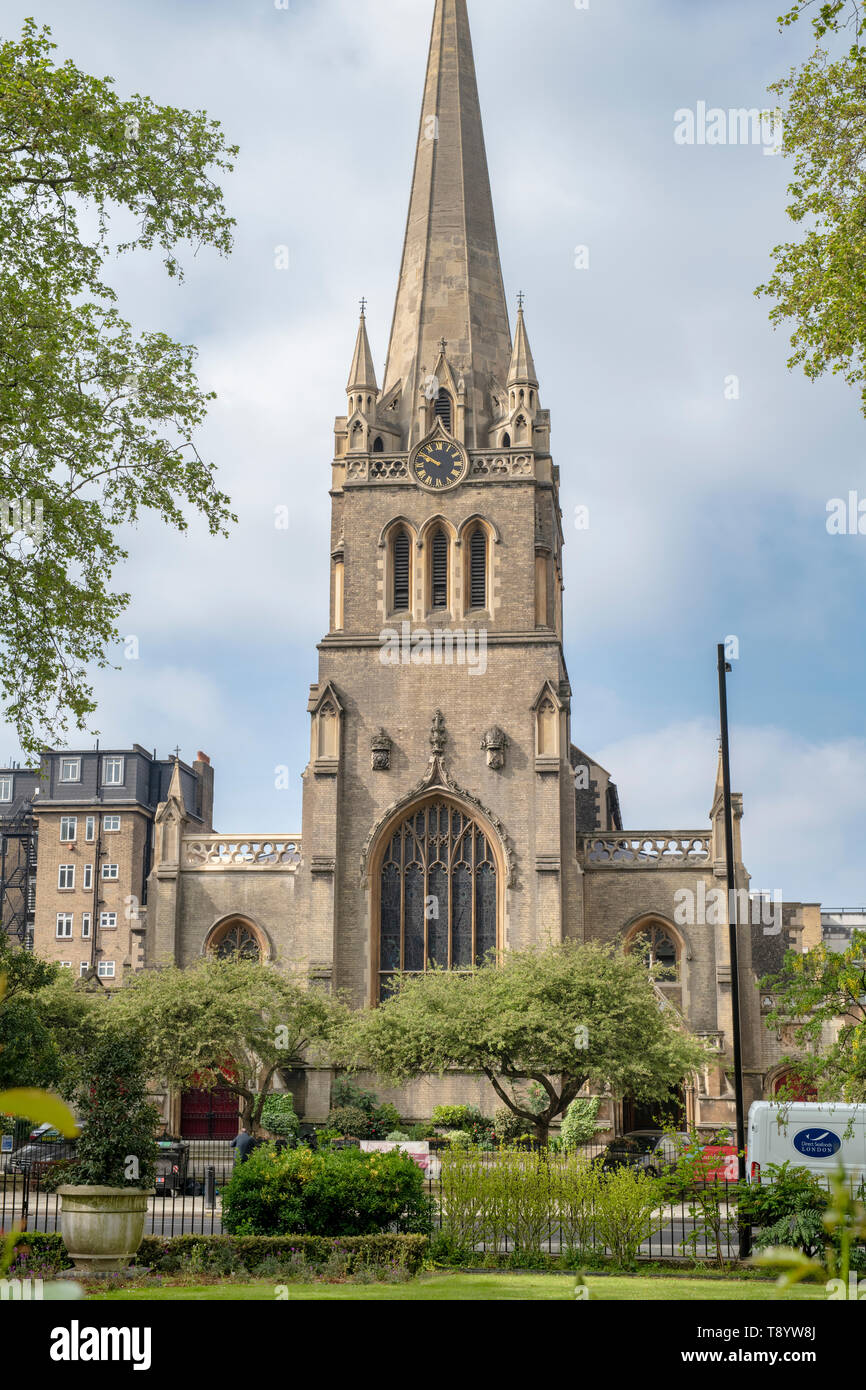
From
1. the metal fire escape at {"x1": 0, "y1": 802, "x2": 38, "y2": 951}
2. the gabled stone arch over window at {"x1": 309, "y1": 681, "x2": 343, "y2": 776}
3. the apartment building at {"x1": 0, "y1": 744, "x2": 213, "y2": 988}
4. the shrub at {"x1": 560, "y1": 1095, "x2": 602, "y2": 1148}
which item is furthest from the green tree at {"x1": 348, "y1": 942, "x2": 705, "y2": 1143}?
the metal fire escape at {"x1": 0, "y1": 802, "x2": 38, "y2": 951}

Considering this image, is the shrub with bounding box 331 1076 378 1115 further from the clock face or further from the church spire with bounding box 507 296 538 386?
the church spire with bounding box 507 296 538 386

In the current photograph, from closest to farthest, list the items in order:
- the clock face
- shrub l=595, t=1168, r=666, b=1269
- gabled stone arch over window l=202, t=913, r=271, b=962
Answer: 1. shrub l=595, t=1168, r=666, b=1269
2. gabled stone arch over window l=202, t=913, r=271, b=962
3. the clock face

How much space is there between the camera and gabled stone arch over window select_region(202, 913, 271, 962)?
143 ft

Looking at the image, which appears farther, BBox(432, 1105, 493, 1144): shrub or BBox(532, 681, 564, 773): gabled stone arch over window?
BBox(532, 681, 564, 773): gabled stone arch over window

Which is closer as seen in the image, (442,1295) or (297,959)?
(442,1295)

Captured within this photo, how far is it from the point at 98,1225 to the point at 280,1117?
72.8 feet

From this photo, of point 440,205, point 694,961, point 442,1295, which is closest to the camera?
point 442,1295

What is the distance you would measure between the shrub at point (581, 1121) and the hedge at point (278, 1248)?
20.9 metres

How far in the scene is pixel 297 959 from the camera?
4031cm

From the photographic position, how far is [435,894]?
140ft

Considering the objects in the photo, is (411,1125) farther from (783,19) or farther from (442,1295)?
(783,19)

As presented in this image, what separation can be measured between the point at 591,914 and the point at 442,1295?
99.5ft

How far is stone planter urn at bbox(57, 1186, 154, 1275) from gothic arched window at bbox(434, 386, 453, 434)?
3465 cm
